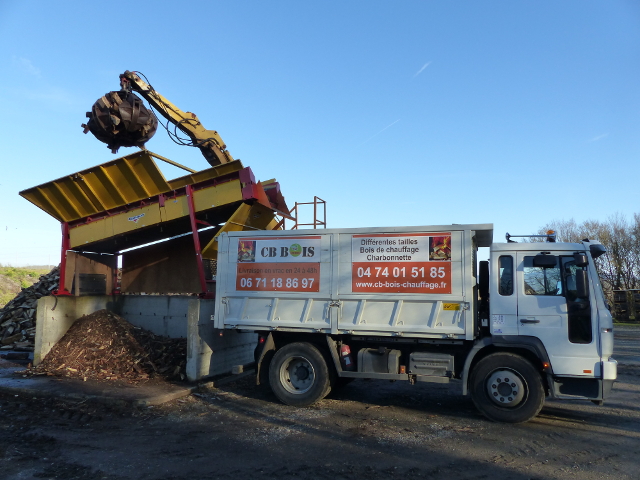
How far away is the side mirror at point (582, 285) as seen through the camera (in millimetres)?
6348

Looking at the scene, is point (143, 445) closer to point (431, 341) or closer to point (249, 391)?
point (249, 391)

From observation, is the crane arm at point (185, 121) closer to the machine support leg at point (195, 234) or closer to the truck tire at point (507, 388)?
the machine support leg at point (195, 234)

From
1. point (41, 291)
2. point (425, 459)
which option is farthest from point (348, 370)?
point (41, 291)

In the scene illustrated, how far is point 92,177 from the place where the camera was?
34.5 feet

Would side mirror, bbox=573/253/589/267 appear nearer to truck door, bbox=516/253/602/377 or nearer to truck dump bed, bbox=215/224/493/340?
truck door, bbox=516/253/602/377

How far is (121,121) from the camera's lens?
9750 mm

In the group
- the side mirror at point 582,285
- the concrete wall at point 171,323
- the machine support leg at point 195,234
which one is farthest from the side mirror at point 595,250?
the machine support leg at point 195,234

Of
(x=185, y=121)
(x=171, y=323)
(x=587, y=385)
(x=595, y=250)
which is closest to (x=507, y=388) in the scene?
(x=587, y=385)

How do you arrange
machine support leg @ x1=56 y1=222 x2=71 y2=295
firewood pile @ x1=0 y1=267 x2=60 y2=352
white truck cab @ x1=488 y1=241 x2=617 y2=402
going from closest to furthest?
white truck cab @ x1=488 y1=241 x2=617 y2=402 → machine support leg @ x1=56 y1=222 x2=71 y2=295 → firewood pile @ x1=0 y1=267 x2=60 y2=352

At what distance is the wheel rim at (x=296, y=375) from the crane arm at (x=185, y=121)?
5808 mm

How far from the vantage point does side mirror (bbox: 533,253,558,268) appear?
6676 millimetres

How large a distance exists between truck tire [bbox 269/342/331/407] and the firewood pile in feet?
26.6

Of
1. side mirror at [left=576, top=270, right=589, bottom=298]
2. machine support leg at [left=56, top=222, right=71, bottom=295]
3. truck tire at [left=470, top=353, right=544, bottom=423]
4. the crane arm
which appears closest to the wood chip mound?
machine support leg at [left=56, top=222, right=71, bottom=295]

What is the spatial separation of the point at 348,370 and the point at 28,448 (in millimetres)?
4452
